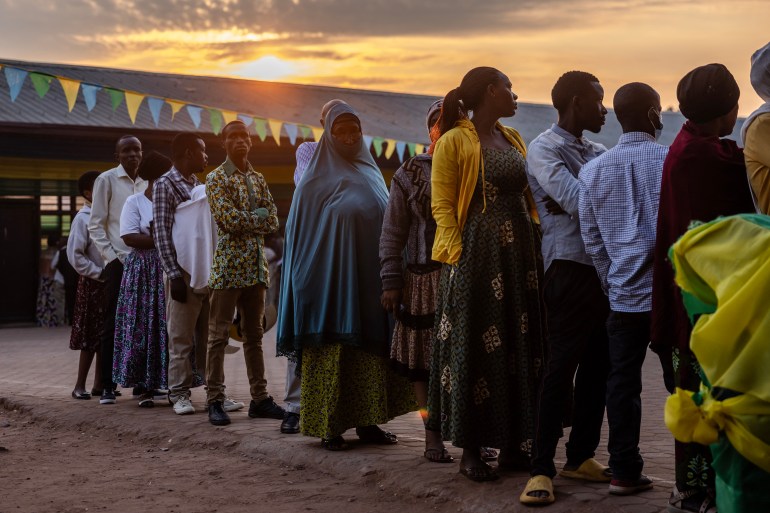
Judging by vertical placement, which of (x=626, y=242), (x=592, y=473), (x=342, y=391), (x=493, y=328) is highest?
(x=626, y=242)

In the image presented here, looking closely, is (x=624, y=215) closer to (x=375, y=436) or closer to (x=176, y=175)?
(x=375, y=436)

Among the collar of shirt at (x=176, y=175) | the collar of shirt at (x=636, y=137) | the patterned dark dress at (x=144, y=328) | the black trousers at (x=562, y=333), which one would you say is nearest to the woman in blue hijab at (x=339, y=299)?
the black trousers at (x=562, y=333)

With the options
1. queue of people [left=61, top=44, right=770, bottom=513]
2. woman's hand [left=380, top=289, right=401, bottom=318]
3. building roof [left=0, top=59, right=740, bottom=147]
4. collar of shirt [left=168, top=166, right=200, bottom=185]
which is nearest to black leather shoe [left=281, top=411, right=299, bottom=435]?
queue of people [left=61, top=44, right=770, bottom=513]

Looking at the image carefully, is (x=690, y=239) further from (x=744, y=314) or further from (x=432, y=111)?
(x=432, y=111)

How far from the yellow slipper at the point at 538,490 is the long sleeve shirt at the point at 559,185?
3.06ft

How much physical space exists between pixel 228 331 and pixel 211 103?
18.9 metres

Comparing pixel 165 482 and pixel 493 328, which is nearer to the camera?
pixel 493 328

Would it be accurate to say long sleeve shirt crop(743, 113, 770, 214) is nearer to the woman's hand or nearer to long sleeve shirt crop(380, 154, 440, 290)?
long sleeve shirt crop(380, 154, 440, 290)

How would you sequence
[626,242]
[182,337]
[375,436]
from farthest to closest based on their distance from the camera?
[182,337], [375,436], [626,242]

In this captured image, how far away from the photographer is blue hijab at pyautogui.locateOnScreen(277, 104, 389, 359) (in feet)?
20.9

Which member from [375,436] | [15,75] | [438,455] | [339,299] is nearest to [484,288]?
[438,455]

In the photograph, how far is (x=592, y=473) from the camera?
17.0 ft

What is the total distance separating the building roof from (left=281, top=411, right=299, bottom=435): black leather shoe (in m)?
14.4

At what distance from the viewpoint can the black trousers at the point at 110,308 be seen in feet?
29.0
